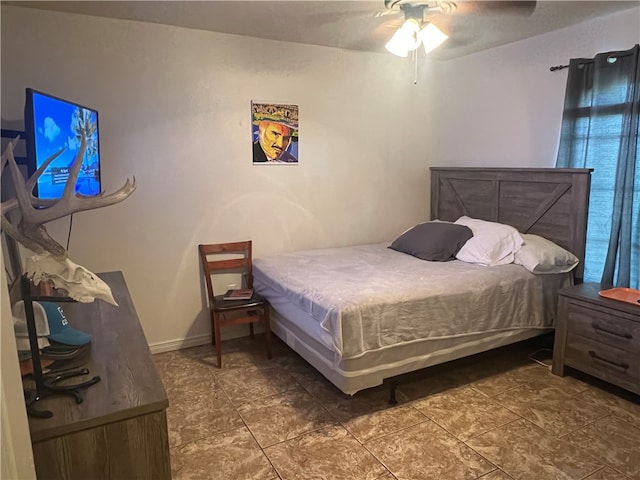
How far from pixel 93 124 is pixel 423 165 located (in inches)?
A: 115

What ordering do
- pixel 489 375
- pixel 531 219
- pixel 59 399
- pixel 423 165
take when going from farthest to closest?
pixel 423 165 < pixel 531 219 < pixel 489 375 < pixel 59 399

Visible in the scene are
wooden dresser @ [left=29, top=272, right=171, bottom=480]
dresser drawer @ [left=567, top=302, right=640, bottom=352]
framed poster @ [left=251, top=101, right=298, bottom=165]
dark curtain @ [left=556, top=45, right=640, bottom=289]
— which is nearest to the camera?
wooden dresser @ [left=29, top=272, right=171, bottom=480]

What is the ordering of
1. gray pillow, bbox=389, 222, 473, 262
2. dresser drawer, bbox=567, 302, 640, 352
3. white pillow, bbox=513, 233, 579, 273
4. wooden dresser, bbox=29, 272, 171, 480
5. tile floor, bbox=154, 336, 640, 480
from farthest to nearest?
1. gray pillow, bbox=389, 222, 473, 262
2. white pillow, bbox=513, 233, 579, 273
3. dresser drawer, bbox=567, 302, 640, 352
4. tile floor, bbox=154, 336, 640, 480
5. wooden dresser, bbox=29, 272, 171, 480

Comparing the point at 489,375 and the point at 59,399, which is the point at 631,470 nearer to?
the point at 489,375

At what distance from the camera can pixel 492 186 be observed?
12.4 ft

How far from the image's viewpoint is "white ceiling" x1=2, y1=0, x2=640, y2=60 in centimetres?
271

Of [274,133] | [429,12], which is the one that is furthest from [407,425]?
[429,12]

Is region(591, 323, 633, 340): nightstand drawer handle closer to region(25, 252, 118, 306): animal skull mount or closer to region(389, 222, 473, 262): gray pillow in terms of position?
region(389, 222, 473, 262): gray pillow

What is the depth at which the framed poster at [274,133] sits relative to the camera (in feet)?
11.5

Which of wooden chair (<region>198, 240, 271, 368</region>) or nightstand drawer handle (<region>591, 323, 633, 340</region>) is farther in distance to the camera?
wooden chair (<region>198, 240, 271, 368</region>)

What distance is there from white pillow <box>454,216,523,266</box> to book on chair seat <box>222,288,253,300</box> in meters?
1.61

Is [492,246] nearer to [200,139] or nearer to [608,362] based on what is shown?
[608,362]

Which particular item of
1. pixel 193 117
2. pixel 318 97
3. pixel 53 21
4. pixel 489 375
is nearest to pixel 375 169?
pixel 318 97

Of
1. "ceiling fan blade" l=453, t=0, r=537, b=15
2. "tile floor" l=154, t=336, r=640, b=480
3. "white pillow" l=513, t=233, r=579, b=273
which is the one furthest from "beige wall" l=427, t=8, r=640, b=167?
"tile floor" l=154, t=336, r=640, b=480
